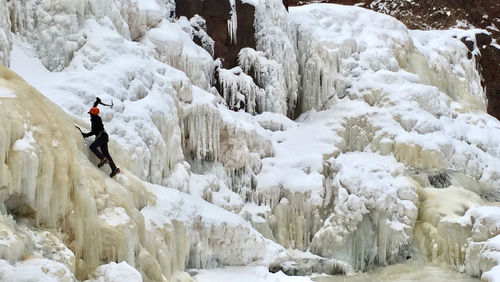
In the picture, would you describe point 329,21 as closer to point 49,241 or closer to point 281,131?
point 281,131

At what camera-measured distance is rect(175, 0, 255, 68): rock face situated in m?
16.7

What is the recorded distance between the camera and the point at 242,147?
47.6 ft

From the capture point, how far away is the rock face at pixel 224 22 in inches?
658

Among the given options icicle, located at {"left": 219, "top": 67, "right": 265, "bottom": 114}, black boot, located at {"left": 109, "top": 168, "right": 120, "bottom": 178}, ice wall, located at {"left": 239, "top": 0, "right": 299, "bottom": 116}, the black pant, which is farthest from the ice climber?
ice wall, located at {"left": 239, "top": 0, "right": 299, "bottom": 116}

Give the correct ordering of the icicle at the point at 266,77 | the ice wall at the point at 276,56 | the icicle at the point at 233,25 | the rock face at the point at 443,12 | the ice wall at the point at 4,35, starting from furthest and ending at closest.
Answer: the rock face at the point at 443,12 → the icicle at the point at 233,25 → the ice wall at the point at 276,56 → the icicle at the point at 266,77 → the ice wall at the point at 4,35

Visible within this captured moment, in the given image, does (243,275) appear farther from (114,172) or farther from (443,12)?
(443,12)

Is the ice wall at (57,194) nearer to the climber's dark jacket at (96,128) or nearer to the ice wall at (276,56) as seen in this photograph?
the climber's dark jacket at (96,128)

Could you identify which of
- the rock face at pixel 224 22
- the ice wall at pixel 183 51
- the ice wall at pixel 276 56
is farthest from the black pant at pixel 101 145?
the ice wall at pixel 276 56

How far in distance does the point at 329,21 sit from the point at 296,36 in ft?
5.31

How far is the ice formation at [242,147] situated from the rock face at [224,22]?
23cm

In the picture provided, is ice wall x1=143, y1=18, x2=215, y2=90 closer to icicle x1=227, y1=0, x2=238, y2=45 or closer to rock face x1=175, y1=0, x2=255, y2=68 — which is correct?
rock face x1=175, y1=0, x2=255, y2=68

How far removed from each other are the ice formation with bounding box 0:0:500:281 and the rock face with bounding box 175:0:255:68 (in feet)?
0.75

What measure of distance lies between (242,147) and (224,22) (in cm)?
441

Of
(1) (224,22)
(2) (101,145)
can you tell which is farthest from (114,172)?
(1) (224,22)
